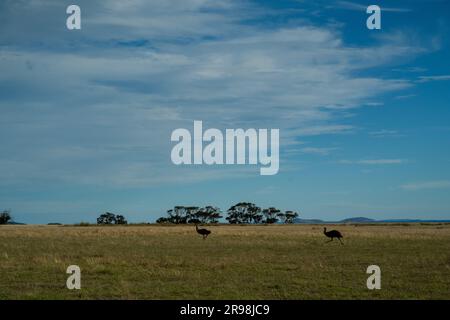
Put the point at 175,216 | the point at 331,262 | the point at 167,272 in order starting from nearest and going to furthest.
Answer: the point at 167,272 < the point at 331,262 < the point at 175,216

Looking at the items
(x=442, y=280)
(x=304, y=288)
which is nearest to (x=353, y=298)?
(x=304, y=288)

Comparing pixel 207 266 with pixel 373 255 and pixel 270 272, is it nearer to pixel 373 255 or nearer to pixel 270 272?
pixel 270 272

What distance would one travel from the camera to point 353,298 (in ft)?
46.8

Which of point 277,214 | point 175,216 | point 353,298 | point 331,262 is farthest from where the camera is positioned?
point 277,214
